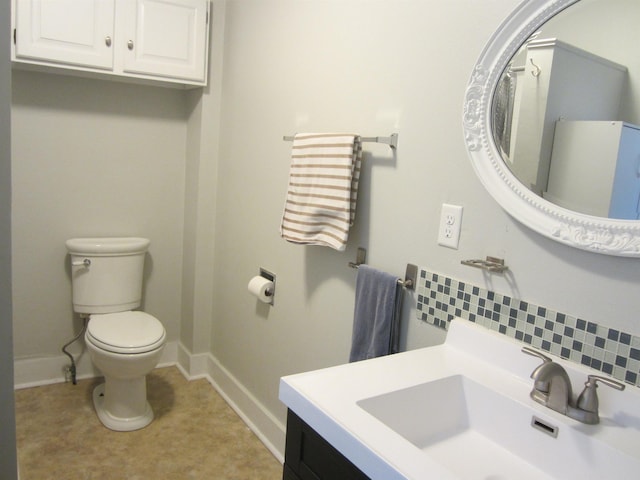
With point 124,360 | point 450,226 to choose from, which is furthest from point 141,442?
point 450,226

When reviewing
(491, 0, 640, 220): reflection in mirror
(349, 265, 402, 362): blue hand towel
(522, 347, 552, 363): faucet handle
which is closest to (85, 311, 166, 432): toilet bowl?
(349, 265, 402, 362): blue hand towel

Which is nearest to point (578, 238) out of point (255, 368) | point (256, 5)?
point (255, 368)

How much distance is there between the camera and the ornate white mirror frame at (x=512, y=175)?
40.4 inches

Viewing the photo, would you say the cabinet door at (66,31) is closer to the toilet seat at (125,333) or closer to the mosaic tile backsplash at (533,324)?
the toilet seat at (125,333)

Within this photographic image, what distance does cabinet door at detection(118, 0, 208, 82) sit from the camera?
7.81 feet

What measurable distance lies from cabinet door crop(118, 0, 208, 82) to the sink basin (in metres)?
2.11

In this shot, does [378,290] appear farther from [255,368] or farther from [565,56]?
[255,368]

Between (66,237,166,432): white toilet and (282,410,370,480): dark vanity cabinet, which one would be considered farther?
(66,237,166,432): white toilet

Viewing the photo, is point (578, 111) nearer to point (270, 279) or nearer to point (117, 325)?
point (270, 279)

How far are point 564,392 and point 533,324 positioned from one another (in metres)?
0.20

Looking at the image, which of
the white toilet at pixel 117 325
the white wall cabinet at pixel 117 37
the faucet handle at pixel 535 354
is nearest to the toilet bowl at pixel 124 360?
the white toilet at pixel 117 325

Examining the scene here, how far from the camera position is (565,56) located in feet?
3.75

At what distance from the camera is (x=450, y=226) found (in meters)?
1.39

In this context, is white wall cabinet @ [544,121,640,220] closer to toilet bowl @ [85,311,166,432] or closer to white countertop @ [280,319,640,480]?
white countertop @ [280,319,640,480]
